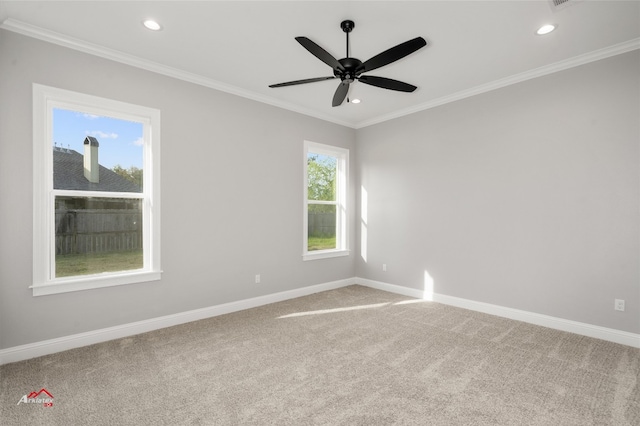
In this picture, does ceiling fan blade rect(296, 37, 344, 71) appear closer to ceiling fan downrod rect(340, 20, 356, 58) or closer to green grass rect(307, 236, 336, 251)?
ceiling fan downrod rect(340, 20, 356, 58)

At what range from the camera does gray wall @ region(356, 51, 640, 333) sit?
3029 millimetres

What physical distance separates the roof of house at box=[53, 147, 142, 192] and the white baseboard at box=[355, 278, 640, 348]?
159 inches

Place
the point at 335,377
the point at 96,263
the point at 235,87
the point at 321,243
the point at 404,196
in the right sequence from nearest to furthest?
the point at 335,377, the point at 96,263, the point at 235,87, the point at 404,196, the point at 321,243

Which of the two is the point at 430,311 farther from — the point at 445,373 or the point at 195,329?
the point at 195,329

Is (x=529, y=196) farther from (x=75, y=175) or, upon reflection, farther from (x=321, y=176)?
(x=75, y=175)

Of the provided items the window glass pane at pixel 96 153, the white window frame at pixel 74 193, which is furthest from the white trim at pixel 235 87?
the window glass pane at pixel 96 153

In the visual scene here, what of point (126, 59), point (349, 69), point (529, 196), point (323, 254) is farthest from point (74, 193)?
point (529, 196)

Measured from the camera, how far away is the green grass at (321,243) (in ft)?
16.5

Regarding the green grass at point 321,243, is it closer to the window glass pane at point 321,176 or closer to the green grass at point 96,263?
the window glass pane at point 321,176

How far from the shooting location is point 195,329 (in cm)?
338

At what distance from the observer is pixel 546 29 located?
2711mm

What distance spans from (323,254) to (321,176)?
1308mm

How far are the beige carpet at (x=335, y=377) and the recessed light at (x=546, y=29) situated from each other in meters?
2.88

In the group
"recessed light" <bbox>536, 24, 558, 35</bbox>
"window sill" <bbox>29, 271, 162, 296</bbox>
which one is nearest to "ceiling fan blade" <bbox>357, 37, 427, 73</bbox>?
"recessed light" <bbox>536, 24, 558, 35</bbox>
